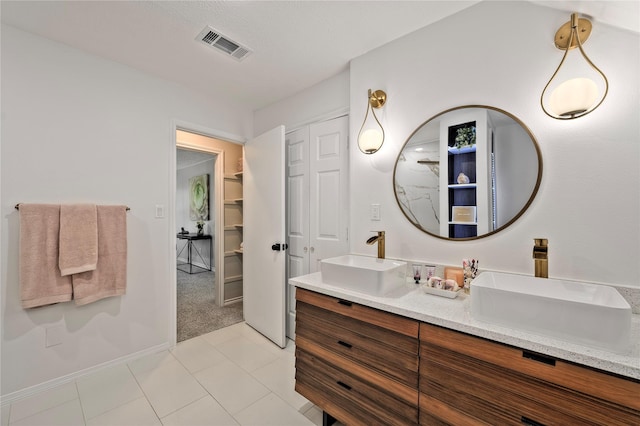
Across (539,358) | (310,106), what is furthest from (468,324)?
(310,106)

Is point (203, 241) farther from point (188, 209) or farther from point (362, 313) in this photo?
point (362, 313)

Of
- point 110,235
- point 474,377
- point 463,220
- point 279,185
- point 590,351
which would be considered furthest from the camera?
point 279,185

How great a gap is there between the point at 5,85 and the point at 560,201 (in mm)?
3274

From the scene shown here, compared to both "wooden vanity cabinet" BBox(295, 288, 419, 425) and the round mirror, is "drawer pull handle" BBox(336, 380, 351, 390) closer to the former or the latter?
"wooden vanity cabinet" BBox(295, 288, 419, 425)

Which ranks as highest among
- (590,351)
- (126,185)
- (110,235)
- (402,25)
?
(402,25)

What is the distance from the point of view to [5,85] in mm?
1737

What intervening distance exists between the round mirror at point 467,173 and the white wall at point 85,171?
6.83 ft

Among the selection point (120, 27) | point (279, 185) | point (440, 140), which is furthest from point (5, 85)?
point (440, 140)

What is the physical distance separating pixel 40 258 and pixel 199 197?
405 cm

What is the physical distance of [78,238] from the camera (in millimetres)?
1955

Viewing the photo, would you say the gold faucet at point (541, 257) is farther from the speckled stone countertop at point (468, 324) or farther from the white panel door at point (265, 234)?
the white panel door at point (265, 234)

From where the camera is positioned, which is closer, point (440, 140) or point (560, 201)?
point (560, 201)

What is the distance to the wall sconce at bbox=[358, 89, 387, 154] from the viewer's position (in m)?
1.89

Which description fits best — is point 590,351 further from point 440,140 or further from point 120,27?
point 120,27
